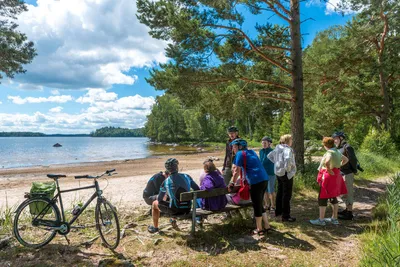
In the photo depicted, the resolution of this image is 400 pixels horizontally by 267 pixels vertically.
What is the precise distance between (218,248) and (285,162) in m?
2.05

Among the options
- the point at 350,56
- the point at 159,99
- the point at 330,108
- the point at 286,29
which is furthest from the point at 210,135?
the point at 286,29

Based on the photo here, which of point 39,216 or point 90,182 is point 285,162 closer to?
point 39,216

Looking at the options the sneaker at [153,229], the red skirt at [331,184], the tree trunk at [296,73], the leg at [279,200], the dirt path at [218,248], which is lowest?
the dirt path at [218,248]

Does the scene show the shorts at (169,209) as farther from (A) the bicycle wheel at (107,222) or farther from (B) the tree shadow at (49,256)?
(B) the tree shadow at (49,256)

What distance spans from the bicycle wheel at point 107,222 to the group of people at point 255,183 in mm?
733

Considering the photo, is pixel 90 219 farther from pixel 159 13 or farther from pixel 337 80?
pixel 337 80

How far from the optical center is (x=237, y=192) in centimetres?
494

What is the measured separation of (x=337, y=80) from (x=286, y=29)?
12122 mm

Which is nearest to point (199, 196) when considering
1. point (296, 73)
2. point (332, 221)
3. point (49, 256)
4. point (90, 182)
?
point (49, 256)

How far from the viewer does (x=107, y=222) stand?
4438 mm

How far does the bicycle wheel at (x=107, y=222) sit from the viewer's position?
433 centimetres

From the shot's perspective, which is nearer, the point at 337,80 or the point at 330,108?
the point at 337,80

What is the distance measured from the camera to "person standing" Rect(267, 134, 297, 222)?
5.27 meters

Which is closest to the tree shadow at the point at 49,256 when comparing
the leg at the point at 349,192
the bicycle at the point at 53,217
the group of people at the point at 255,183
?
the bicycle at the point at 53,217
